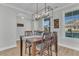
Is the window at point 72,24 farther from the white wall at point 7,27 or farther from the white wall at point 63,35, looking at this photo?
the white wall at point 7,27

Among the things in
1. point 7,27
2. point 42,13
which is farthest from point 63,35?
point 7,27

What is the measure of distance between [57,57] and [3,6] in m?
1.65

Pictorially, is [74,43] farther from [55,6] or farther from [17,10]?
[17,10]

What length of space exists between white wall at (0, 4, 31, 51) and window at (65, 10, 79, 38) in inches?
47.5

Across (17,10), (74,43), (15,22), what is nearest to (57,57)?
(74,43)

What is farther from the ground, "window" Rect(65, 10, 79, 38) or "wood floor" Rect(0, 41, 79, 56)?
"window" Rect(65, 10, 79, 38)

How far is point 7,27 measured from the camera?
→ 8.03ft

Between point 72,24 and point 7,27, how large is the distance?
1.51m

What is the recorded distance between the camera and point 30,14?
2.47 metres

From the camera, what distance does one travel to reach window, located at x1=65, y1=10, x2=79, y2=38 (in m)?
2.46

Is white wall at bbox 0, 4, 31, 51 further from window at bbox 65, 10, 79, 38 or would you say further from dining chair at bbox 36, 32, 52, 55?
window at bbox 65, 10, 79, 38

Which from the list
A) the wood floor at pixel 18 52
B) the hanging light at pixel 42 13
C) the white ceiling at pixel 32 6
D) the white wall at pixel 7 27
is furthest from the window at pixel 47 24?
the white wall at pixel 7 27

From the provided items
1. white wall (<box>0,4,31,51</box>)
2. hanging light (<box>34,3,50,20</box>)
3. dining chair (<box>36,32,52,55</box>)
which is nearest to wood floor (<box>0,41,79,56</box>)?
white wall (<box>0,4,31,51</box>)

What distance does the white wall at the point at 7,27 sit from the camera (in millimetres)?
2373
